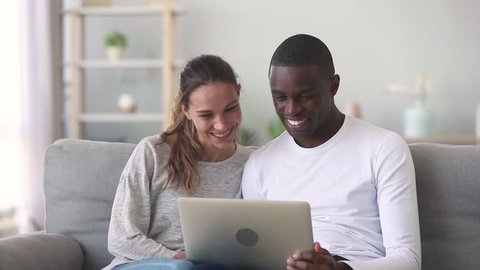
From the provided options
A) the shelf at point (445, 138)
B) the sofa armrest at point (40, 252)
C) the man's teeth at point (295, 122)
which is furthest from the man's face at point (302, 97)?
the shelf at point (445, 138)

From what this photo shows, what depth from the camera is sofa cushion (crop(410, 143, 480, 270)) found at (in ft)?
6.50

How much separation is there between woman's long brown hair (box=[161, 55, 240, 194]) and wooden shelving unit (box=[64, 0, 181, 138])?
255cm

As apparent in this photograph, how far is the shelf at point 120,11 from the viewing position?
184 inches

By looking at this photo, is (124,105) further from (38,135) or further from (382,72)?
(382,72)

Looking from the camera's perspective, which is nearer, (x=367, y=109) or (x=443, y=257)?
(x=443, y=257)

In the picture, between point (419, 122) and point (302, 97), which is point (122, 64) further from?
point (302, 97)

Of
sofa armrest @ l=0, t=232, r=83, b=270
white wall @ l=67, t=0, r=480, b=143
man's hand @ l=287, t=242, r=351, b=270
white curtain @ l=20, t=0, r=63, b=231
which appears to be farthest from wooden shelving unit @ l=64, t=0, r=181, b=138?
man's hand @ l=287, t=242, r=351, b=270

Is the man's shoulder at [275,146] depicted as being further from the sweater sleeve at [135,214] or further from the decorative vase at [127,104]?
the decorative vase at [127,104]

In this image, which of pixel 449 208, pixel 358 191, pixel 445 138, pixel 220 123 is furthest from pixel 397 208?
pixel 445 138

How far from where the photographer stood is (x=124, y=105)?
4824 millimetres

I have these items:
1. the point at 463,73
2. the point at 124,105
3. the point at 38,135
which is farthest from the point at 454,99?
the point at 38,135

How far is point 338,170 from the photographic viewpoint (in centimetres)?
189

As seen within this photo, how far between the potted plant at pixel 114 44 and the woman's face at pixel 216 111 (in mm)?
2870

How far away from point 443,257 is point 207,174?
2.22 ft
